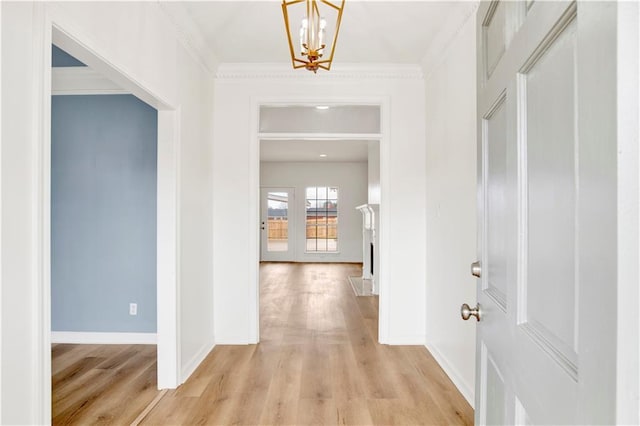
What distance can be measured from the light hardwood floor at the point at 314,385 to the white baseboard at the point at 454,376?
5 centimetres

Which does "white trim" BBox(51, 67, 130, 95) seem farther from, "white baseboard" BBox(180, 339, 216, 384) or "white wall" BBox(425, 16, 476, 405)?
"white wall" BBox(425, 16, 476, 405)

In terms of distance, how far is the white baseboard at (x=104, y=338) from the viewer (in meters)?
3.40

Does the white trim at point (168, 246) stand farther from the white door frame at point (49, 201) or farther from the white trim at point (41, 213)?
the white trim at point (41, 213)

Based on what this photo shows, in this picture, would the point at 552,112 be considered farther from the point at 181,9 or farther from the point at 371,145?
the point at 371,145

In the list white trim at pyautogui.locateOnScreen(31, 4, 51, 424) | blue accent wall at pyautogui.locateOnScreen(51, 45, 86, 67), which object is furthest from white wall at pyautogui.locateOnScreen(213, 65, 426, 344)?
white trim at pyautogui.locateOnScreen(31, 4, 51, 424)

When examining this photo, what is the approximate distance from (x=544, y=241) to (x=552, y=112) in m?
0.24

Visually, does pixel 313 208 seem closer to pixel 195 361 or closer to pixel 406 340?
pixel 406 340

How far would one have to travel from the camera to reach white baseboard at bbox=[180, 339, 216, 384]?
2.68 m

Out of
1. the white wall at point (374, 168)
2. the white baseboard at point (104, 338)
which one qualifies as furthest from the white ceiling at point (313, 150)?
the white baseboard at point (104, 338)

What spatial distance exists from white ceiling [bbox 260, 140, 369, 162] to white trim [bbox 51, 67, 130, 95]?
3646mm

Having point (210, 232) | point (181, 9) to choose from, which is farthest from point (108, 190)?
point (181, 9)

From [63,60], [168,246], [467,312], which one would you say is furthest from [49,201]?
[63,60]

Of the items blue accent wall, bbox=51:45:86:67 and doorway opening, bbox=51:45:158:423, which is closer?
blue accent wall, bbox=51:45:86:67

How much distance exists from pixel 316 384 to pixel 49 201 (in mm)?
2052
